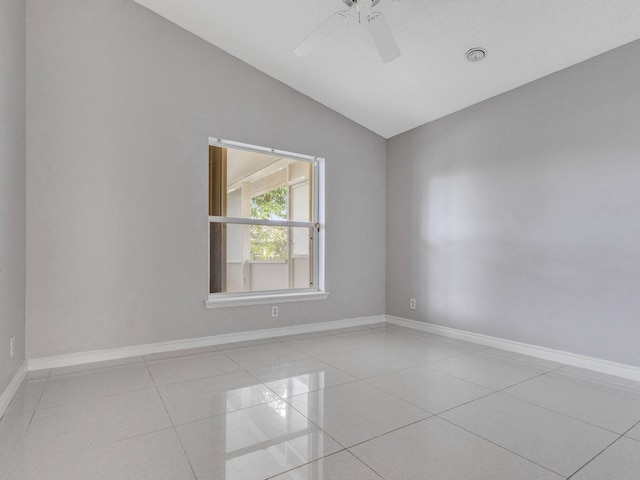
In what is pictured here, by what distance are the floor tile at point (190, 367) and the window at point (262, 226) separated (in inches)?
21.9

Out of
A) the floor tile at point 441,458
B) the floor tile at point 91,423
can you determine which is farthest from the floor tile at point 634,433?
the floor tile at point 91,423

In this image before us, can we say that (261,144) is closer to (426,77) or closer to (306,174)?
(306,174)

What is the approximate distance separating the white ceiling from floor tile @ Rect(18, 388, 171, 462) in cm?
304

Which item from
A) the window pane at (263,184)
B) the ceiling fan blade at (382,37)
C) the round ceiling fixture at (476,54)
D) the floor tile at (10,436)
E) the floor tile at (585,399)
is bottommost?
the floor tile at (585,399)

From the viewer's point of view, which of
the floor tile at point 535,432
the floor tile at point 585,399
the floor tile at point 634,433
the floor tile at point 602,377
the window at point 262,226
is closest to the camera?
the floor tile at point 535,432

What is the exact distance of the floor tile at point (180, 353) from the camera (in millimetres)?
2951

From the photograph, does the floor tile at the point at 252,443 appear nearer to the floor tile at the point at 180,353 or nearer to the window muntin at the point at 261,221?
the floor tile at the point at 180,353

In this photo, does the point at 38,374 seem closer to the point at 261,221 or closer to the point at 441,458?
the point at 261,221

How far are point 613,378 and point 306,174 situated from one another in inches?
132

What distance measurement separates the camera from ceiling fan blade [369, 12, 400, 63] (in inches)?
86.7

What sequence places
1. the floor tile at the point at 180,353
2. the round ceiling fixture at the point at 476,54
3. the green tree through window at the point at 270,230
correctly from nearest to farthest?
the round ceiling fixture at the point at 476,54 < the floor tile at the point at 180,353 < the green tree through window at the point at 270,230

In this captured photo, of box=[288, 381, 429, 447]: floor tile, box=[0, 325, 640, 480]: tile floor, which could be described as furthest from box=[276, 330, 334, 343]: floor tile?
box=[288, 381, 429, 447]: floor tile

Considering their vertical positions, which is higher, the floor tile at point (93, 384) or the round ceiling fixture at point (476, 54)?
the round ceiling fixture at point (476, 54)

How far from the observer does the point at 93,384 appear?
2373 millimetres
